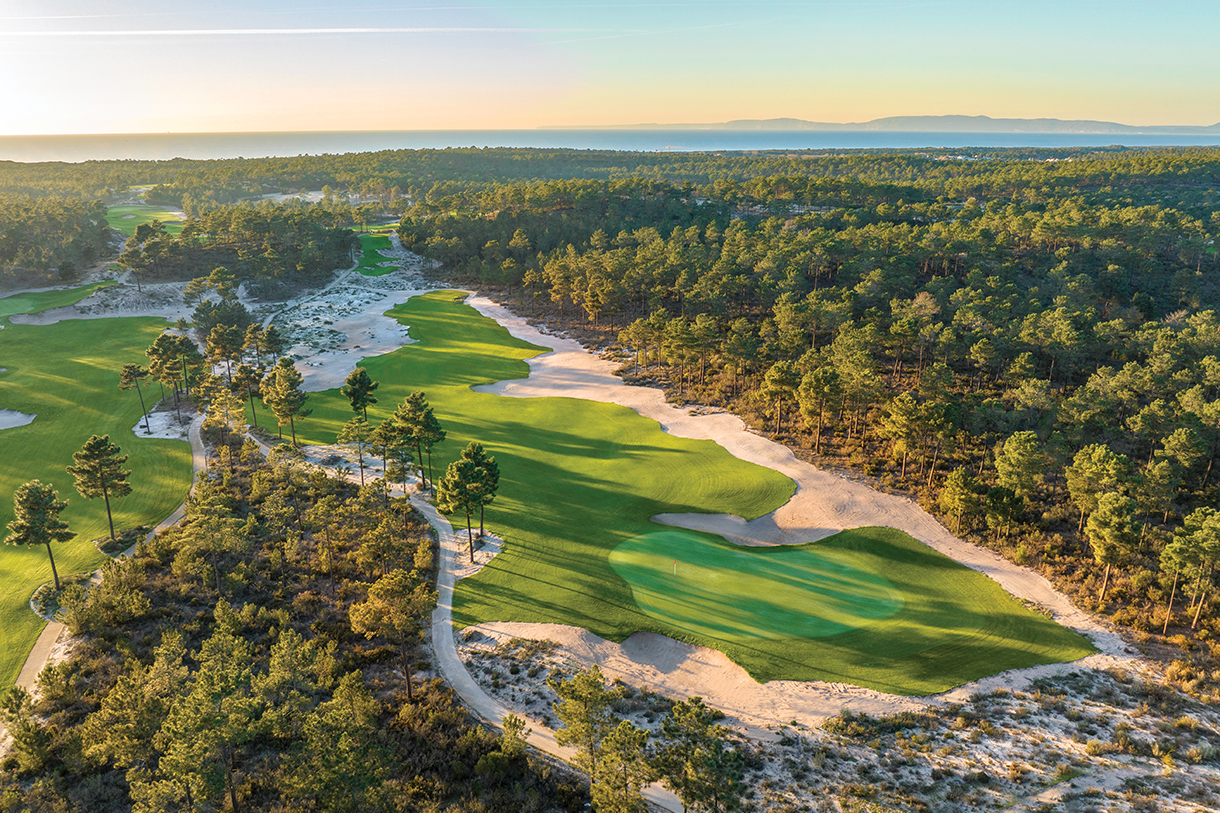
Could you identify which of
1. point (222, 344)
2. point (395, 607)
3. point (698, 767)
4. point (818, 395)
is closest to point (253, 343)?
point (222, 344)

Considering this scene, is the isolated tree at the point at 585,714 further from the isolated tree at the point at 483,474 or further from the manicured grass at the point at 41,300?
the manicured grass at the point at 41,300

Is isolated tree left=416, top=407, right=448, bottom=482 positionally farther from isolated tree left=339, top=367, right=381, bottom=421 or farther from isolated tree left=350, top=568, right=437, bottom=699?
isolated tree left=350, top=568, right=437, bottom=699

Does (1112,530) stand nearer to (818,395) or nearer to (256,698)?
(818,395)

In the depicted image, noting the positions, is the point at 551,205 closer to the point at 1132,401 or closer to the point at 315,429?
the point at 315,429

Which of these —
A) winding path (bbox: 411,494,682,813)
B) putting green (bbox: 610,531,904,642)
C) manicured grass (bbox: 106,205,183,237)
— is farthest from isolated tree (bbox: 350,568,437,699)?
manicured grass (bbox: 106,205,183,237)

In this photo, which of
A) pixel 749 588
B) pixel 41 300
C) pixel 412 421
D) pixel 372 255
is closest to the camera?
pixel 749 588

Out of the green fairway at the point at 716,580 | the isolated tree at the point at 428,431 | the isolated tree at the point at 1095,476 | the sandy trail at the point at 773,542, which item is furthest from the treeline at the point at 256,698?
the isolated tree at the point at 1095,476

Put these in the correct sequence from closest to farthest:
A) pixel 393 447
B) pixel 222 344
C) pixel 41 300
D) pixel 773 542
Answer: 1. pixel 773 542
2. pixel 393 447
3. pixel 222 344
4. pixel 41 300

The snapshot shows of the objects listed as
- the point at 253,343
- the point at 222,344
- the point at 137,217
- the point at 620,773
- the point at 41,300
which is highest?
the point at 137,217
